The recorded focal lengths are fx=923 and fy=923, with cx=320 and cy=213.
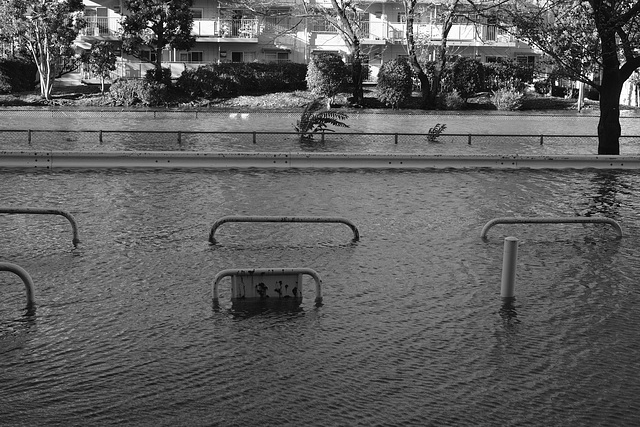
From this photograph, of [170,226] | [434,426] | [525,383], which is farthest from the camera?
[170,226]

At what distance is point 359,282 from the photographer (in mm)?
11891

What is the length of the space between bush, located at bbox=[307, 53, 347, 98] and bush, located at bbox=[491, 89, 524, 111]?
8221 millimetres

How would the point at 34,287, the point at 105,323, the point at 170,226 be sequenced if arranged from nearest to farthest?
the point at 105,323 < the point at 34,287 < the point at 170,226

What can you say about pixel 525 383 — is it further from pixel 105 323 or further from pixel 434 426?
pixel 105 323

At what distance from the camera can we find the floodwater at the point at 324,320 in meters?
7.84

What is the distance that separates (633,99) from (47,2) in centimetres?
3422

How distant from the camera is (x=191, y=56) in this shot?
58469 millimetres

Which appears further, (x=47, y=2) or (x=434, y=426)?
(x=47, y=2)

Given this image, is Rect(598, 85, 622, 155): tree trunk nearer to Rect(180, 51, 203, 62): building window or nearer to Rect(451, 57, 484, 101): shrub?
Rect(451, 57, 484, 101): shrub

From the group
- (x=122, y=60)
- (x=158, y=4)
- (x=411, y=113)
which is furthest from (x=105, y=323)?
(x=122, y=60)

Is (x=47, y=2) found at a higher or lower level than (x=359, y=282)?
higher

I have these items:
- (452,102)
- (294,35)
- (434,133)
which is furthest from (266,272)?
(294,35)

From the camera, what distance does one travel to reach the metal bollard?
10.8 meters

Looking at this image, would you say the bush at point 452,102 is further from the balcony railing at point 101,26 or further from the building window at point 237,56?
the balcony railing at point 101,26
